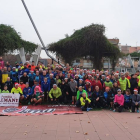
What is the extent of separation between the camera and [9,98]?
10.4m

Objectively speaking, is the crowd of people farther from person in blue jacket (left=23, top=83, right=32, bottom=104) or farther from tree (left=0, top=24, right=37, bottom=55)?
tree (left=0, top=24, right=37, bottom=55)

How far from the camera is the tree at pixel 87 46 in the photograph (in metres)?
20.8

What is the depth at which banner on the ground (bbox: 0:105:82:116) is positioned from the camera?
8.91m

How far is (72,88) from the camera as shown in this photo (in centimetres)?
1091

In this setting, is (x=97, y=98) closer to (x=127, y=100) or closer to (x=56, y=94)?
(x=127, y=100)

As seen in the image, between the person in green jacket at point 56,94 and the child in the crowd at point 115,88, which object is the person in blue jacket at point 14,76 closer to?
the person in green jacket at point 56,94

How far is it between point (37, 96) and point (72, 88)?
1.95m

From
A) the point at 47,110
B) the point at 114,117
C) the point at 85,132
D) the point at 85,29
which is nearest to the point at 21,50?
the point at 85,29

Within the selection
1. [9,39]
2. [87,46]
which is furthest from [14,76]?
[87,46]

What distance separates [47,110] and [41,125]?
2.60m

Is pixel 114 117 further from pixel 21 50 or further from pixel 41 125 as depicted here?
pixel 21 50

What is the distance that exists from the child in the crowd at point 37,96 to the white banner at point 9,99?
2.75ft

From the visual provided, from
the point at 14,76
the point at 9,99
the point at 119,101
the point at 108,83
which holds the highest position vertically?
the point at 14,76

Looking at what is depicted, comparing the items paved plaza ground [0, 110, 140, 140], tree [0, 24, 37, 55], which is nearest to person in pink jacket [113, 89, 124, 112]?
paved plaza ground [0, 110, 140, 140]
